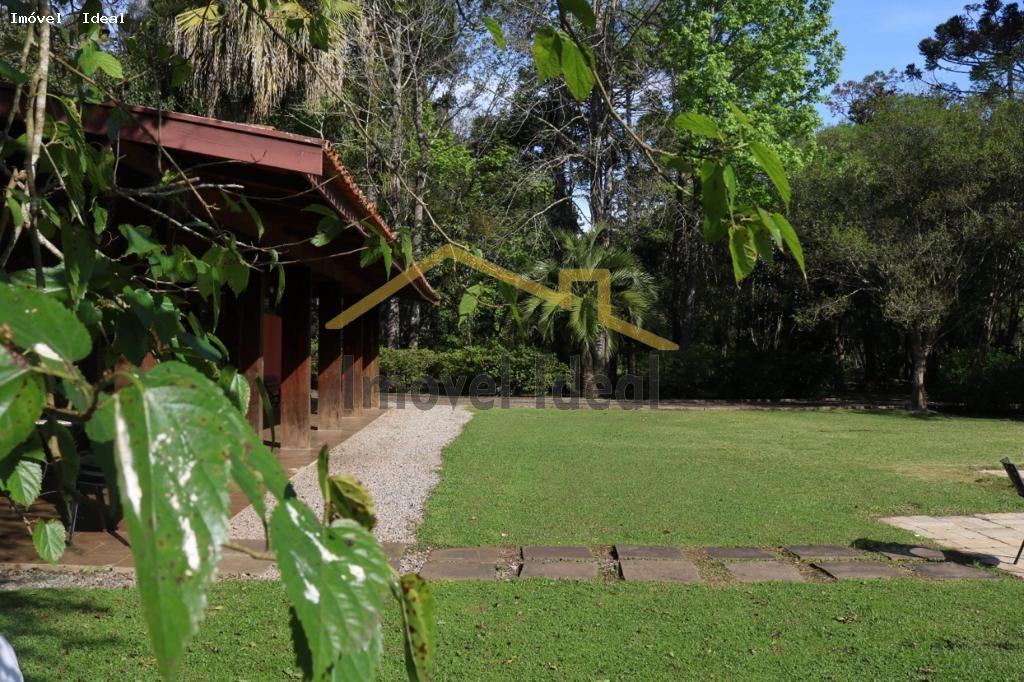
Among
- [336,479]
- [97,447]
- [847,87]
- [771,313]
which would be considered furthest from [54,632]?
[847,87]

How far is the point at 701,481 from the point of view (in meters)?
9.81

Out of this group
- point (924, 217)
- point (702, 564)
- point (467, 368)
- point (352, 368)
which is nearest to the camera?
point (702, 564)

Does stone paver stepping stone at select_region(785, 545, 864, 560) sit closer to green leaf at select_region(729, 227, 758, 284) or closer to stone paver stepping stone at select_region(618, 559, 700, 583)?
stone paver stepping stone at select_region(618, 559, 700, 583)

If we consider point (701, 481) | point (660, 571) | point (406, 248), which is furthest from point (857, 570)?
point (406, 248)

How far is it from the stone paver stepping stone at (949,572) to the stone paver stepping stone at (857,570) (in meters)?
0.20

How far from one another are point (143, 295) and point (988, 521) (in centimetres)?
835

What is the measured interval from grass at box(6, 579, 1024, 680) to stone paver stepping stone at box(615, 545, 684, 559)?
0.74 metres

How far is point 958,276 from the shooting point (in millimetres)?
19641

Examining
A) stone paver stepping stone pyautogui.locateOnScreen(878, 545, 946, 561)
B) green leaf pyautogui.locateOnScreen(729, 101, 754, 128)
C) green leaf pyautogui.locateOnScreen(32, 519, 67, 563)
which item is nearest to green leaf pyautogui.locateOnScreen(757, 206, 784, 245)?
green leaf pyautogui.locateOnScreen(729, 101, 754, 128)

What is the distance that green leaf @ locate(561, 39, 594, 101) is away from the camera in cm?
110

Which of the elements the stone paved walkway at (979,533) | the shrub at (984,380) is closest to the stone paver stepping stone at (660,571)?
the stone paved walkway at (979,533)

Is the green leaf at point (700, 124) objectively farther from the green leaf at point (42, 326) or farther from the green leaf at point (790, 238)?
the green leaf at point (42, 326)

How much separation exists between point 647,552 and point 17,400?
6.01 metres

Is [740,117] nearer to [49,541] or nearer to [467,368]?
[49,541]
